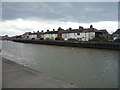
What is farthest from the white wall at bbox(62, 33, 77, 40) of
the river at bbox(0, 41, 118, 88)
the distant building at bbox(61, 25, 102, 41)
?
the river at bbox(0, 41, 118, 88)

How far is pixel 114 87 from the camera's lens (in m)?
5.72

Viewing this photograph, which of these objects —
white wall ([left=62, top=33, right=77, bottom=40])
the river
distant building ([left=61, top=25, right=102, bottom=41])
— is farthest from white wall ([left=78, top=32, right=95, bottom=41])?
the river

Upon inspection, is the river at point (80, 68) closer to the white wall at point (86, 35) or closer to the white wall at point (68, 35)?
the white wall at point (86, 35)

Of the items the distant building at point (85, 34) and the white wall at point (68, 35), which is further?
the white wall at point (68, 35)

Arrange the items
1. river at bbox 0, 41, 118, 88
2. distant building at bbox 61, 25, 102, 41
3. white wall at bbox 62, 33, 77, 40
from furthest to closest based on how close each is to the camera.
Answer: white wall at bbox 62, 33, 77, 40
distant building at bbox 61, 25, 102, 41
river at bbox 0, 41, 118, 88

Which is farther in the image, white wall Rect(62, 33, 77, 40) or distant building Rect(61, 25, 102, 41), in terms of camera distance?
white wall Rect(62, 33, 77, 40)

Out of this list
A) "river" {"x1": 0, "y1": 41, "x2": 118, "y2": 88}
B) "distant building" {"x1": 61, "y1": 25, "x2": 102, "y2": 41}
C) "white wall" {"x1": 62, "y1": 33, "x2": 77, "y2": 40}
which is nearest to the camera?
"river" {"x1": 0, "y1": 41, "x2": 118, "y2": 88}

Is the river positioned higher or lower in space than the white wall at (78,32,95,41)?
lower

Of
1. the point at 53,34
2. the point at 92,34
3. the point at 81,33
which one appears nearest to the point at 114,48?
the point at 92,34

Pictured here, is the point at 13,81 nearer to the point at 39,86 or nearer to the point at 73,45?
the point at 39,86

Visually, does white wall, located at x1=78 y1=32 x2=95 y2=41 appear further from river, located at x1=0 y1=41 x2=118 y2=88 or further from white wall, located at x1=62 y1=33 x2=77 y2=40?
river, located at x1=0 y1=41 x2=118 y2=88

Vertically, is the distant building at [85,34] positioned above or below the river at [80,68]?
above

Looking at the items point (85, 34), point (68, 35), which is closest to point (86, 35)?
point (85, 34)

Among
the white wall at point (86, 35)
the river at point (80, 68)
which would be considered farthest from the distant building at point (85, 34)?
the river at point (80, 68)
